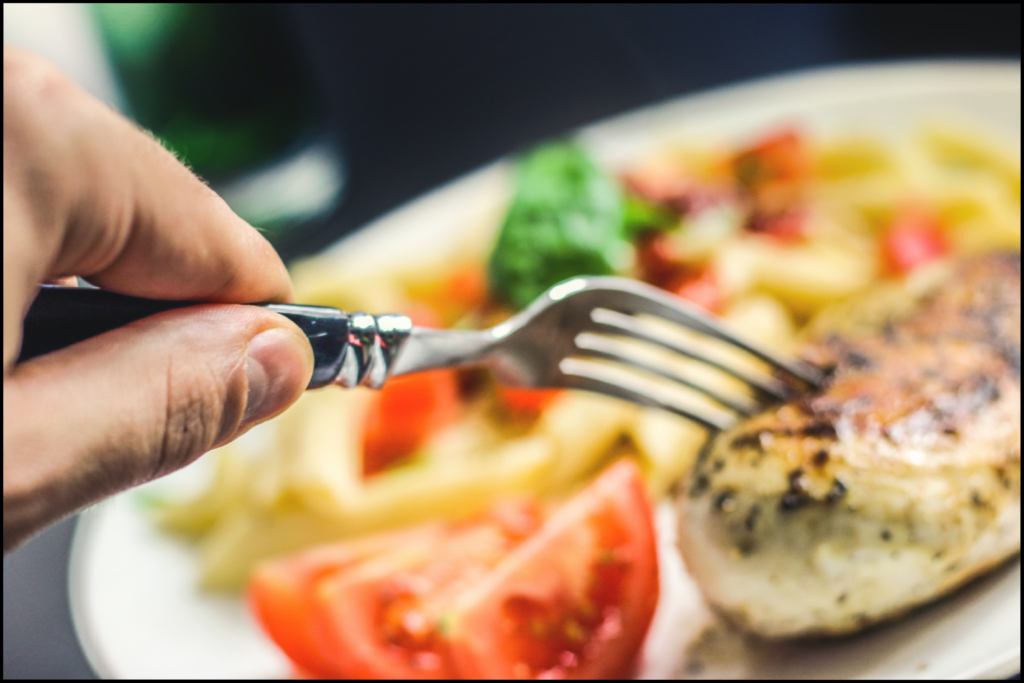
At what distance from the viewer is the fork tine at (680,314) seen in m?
1.82

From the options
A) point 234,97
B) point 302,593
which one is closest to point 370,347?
point 302,593

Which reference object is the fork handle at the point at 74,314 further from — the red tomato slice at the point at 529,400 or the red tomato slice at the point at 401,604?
the red tomato slice at the point at 529,400

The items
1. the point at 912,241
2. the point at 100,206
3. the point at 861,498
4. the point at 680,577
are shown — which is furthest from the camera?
the point at 912,241

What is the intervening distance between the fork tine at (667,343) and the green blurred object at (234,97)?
220 centimetres

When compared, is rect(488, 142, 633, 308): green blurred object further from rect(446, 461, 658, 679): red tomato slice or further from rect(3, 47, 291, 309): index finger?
rect(3, 47, 291, 309): index finger

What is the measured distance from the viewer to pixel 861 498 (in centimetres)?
158

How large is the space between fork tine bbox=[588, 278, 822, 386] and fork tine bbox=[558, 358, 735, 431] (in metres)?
0.15

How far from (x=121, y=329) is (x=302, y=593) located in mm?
1071

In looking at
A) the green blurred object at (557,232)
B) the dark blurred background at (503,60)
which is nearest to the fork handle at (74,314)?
the green blurred object at (557,232)

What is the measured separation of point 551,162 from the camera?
281 centimetres

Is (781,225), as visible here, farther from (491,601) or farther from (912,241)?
(491,601)

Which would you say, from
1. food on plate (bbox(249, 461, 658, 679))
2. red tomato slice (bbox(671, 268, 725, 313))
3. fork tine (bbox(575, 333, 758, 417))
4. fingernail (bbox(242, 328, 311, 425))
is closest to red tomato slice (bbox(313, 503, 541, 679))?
food on plate (bbox(249, 461, 658, 679))

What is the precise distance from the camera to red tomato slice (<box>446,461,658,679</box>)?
69.9 inches

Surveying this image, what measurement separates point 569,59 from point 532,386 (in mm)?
3633
